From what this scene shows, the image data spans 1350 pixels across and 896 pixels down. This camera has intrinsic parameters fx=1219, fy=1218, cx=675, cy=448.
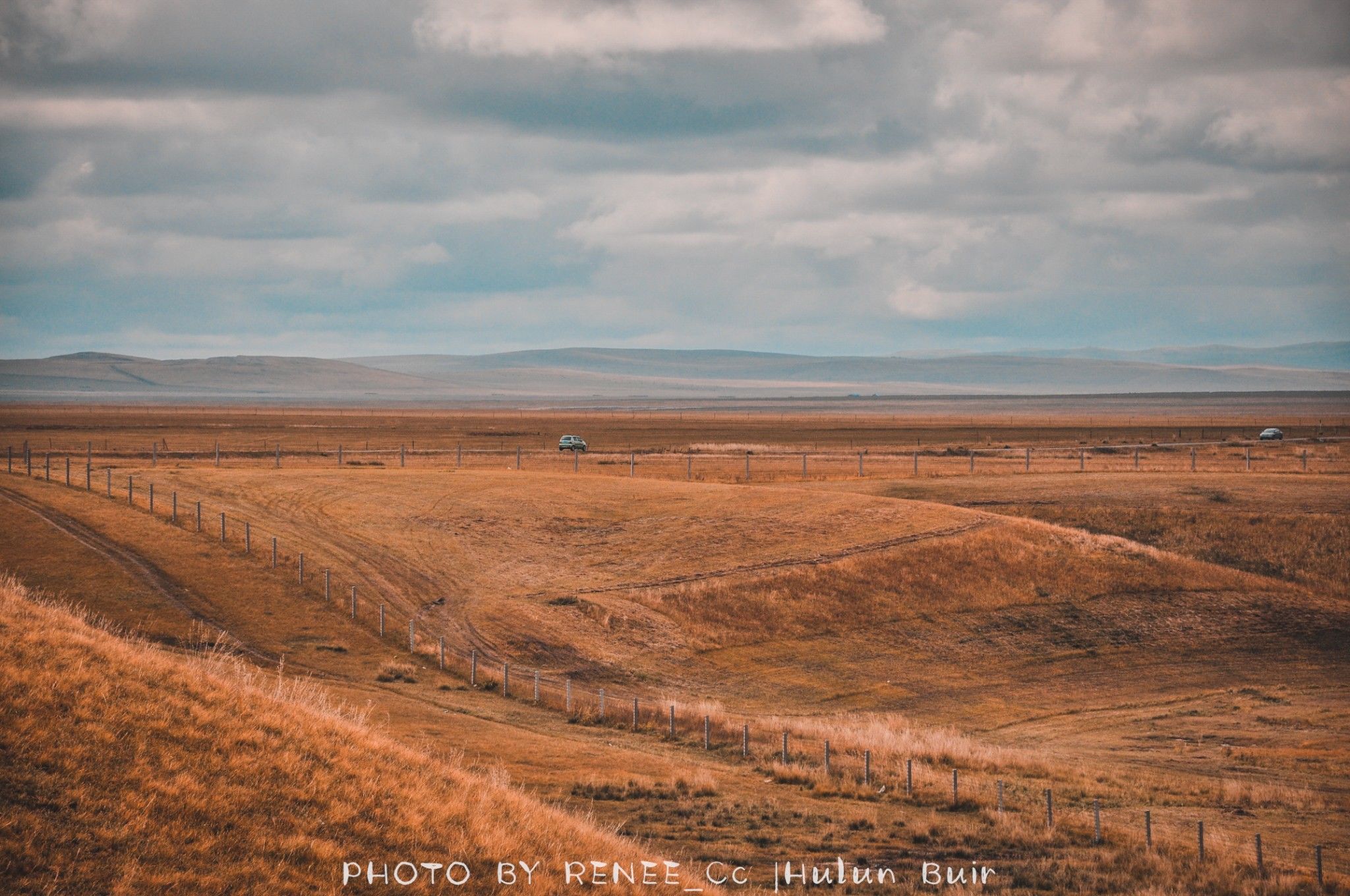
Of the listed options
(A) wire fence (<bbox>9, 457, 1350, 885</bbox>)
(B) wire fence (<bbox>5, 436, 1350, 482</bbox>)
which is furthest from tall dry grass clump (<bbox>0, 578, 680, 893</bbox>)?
(B) wire fence (<bbox>5, 436, 1350, 482</bbox>)

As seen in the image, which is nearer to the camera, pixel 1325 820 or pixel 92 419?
pixel 1325 820

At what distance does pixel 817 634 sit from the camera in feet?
156

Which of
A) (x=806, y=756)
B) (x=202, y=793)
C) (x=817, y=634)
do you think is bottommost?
(x=817, y=634)

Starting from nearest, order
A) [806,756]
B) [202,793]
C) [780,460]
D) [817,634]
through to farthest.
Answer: [202,793] < [806,756] < [817,634] < [780,460]

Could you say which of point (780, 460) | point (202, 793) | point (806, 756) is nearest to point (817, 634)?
point (806, 756)

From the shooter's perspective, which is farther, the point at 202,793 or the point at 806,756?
the point at 806,756

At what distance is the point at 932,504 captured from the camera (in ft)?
205

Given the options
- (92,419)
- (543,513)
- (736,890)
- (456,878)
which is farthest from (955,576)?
(92,419)

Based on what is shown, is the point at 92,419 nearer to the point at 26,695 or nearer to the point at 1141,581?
the point at 1141,581

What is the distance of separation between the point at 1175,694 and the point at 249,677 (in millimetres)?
33382

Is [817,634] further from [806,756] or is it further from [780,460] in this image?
[780,460]

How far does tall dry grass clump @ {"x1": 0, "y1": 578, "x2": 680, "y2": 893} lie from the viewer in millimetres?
14602

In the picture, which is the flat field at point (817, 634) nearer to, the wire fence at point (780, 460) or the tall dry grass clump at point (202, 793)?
the tall dry grass clump at point (202, 793)

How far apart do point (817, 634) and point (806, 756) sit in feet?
57.4
